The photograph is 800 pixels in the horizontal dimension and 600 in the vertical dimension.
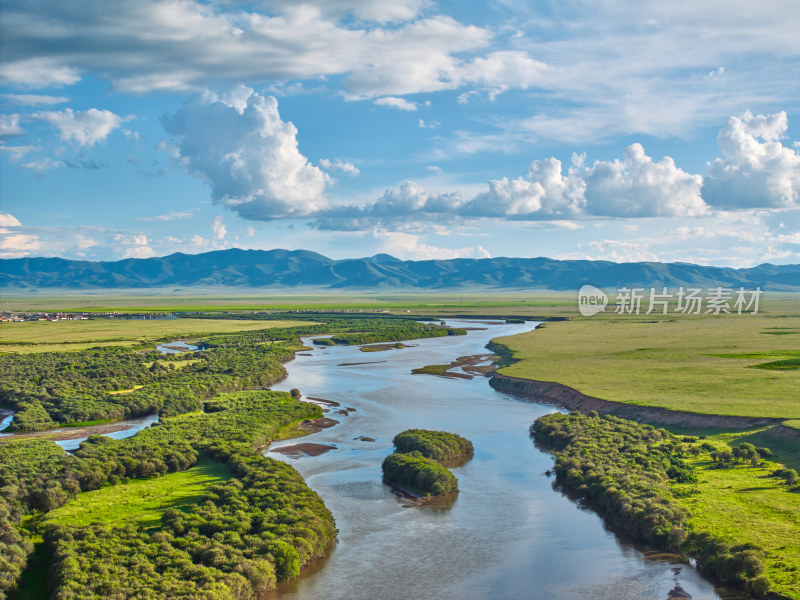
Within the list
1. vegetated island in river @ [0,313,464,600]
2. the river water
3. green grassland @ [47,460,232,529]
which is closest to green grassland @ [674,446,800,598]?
the river water

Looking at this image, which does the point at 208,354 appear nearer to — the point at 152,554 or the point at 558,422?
the point at 558,422

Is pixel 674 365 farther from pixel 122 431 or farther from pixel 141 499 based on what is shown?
pixel 141 499

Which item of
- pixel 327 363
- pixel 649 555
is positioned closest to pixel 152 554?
pixel 649 555

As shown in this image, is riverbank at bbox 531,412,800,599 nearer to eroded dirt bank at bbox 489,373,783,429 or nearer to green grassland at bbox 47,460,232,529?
eroded dirt bank at bbox 489,373,783,429

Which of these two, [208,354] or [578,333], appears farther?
[578,333]

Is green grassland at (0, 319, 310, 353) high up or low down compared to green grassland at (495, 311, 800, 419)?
down

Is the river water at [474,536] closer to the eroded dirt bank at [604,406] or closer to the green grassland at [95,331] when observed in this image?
the eroded dirt bank at [604,406]

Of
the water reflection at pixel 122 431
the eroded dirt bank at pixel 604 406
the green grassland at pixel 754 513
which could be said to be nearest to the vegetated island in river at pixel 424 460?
the green grassland at pixel 754 513
